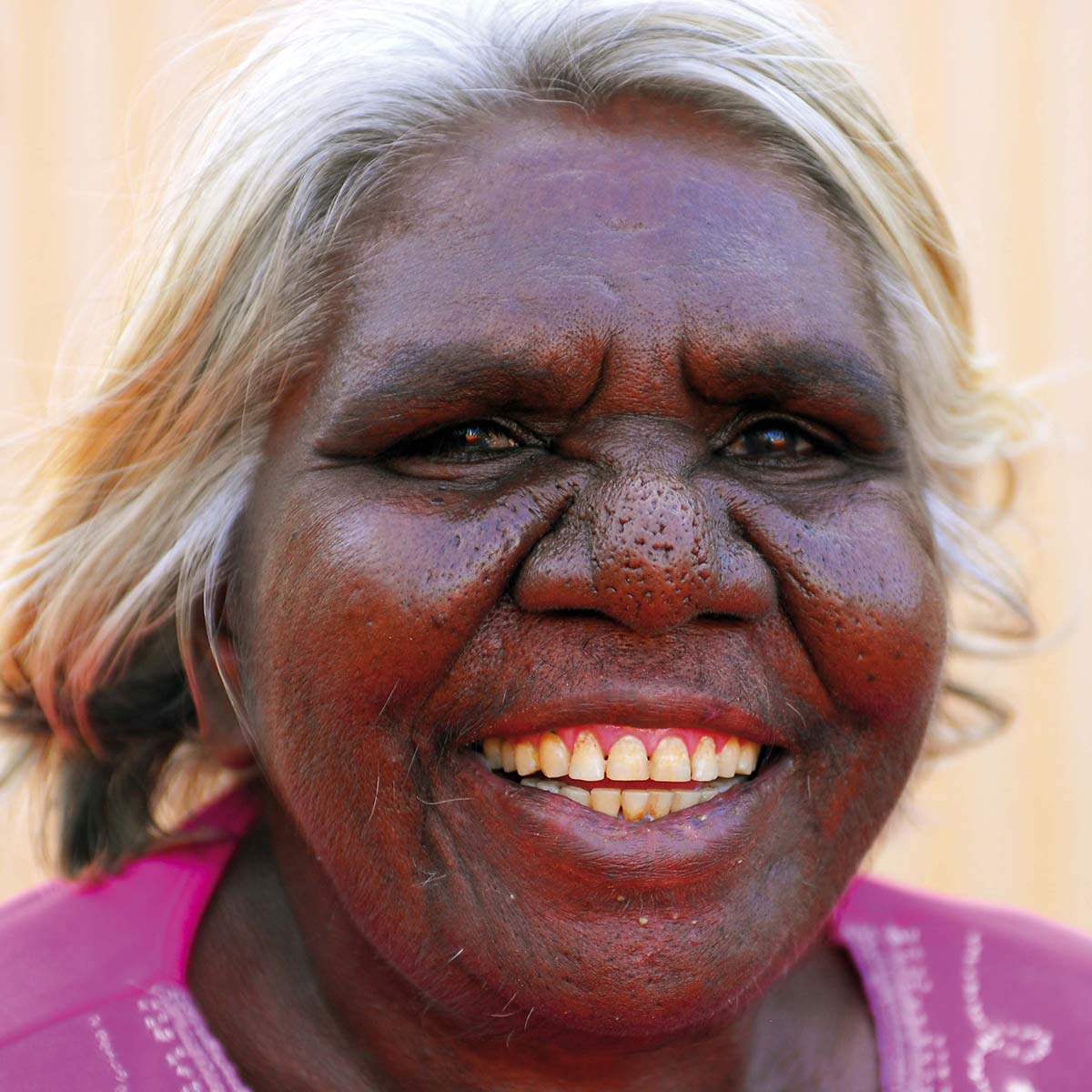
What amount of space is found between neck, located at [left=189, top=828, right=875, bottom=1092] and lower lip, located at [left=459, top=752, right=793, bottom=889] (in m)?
0.29

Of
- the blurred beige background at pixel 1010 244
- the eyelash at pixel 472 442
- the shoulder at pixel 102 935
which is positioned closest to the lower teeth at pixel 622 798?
the eyelash at pixel 472 442

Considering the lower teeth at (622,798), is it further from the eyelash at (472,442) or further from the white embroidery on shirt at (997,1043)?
the white embroidery on shirt at (997,1043)

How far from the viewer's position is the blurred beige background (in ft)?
14.6

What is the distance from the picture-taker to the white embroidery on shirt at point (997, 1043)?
229cm

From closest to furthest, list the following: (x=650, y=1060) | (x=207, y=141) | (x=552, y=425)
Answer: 1. (x=552, y=425)
2. (x=650, y=1060)
3. (x=207, y=141)

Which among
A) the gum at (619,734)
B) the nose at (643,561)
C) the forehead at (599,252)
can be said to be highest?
the forehead at (599,252)

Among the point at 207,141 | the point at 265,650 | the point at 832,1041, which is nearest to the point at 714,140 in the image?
the point at 207,141

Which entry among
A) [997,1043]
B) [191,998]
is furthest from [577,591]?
[997,1043]

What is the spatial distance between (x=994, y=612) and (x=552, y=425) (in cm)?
142

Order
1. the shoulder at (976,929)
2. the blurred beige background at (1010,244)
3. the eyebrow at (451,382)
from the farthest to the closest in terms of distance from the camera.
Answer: the blurred beige background at (1010,244) → the shoulder at (976,929) → the eyebrow at (451,382)

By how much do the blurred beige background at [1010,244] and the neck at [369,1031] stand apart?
95.5 inches

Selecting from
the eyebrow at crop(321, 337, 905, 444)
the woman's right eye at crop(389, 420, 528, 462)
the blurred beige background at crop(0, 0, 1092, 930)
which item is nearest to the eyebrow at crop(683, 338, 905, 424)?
the eyebrow at crop(321, 337, 905, 444)

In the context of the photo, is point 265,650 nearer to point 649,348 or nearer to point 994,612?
point 649,348

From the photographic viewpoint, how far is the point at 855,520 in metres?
1.95
